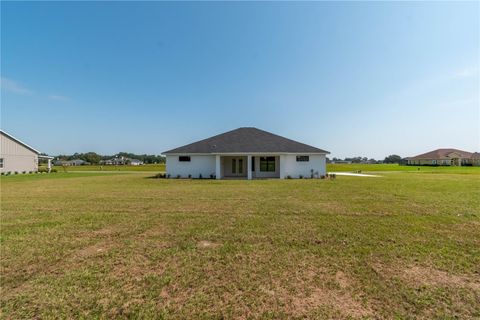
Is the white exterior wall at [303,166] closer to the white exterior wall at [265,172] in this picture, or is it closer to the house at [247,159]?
the house at [247,159]

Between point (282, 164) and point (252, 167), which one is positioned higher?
point (282, 164)

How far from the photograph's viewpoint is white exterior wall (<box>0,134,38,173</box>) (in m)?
29.4

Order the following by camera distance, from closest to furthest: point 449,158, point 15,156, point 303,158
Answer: point 303,158
point 15,156
point 449,158

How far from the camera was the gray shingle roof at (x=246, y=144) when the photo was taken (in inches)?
883

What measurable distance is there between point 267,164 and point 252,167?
1602 millimetres

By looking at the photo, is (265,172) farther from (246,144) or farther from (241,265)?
(241,265)

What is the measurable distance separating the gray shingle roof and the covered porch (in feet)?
3.09

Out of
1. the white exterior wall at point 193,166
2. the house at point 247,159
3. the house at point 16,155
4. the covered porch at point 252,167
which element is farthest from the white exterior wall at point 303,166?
the house at point 16,155

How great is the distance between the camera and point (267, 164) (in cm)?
2359

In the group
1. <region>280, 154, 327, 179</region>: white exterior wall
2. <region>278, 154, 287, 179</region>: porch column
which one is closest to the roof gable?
<region>278, 154, 287, 179</region>: porch column

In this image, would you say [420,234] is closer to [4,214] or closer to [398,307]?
[398,307]

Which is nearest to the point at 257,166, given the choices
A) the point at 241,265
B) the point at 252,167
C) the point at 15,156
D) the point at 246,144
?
the point at 252,167

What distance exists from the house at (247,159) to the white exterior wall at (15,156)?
77.9 ft

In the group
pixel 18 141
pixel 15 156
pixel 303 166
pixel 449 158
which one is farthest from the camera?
pixel 449 158
